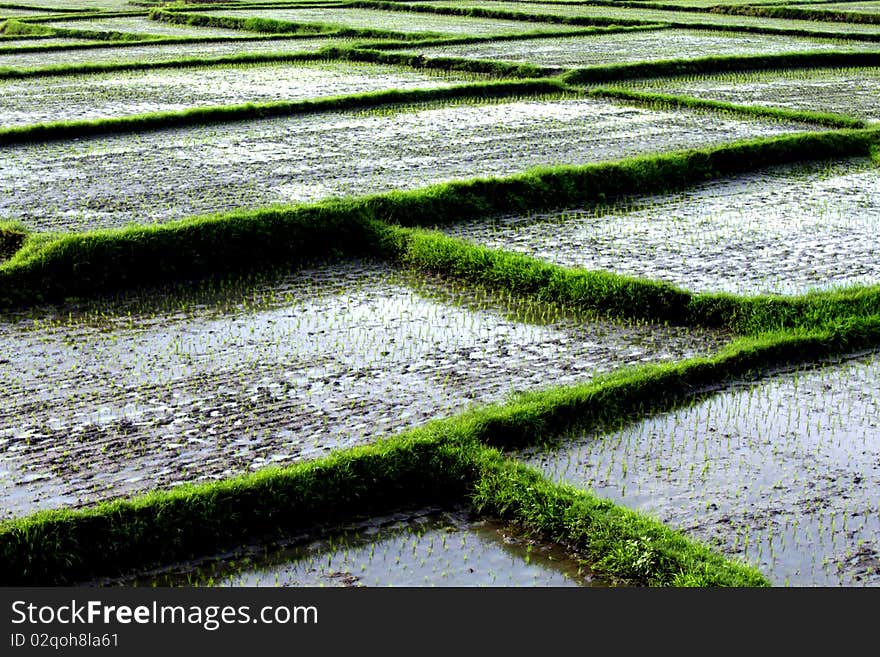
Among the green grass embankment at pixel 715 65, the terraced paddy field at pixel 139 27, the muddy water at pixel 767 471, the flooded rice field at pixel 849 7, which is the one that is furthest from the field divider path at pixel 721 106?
the flooded rice field at pixel 849 7

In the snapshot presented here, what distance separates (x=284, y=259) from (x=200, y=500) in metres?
3.32

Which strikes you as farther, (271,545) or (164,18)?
(164,18)

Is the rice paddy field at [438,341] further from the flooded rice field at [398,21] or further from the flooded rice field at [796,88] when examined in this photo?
the flooded rice field at [398,21]

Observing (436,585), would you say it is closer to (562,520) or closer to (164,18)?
(562,520)

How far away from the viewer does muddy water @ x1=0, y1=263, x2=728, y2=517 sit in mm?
4254

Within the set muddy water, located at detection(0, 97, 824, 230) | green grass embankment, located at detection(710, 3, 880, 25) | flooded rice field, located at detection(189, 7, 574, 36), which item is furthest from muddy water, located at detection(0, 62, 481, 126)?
green grass embankment, located at detection(710, 3, 880, 25)

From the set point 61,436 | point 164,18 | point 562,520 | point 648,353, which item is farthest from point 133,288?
point 164,18

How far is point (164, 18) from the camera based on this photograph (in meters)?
22.7

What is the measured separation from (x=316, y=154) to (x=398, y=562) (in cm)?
623

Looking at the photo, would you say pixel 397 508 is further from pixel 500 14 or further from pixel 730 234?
pixel 500 14

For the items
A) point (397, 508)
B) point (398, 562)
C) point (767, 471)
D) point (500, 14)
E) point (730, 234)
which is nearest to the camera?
point (398, 562)

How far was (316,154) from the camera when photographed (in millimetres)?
9406

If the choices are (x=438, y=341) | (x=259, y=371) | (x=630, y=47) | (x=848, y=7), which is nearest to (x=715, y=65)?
(x=630, y=47)

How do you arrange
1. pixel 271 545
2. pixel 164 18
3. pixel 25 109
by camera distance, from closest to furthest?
pixel 271 545, pixel 25 109, pixel 164 18
